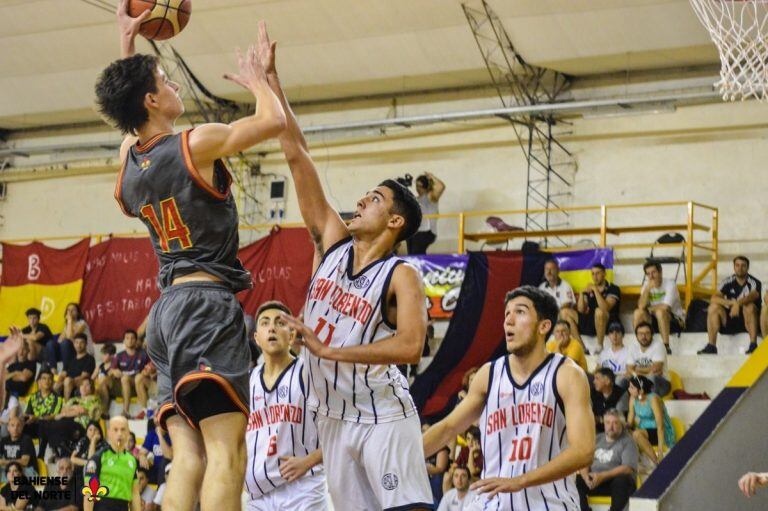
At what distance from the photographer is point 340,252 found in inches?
240

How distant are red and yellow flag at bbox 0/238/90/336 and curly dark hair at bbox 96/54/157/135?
54.1 ft

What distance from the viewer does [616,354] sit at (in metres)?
15.2

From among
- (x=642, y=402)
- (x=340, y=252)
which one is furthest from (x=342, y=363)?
(x=642, y=402)

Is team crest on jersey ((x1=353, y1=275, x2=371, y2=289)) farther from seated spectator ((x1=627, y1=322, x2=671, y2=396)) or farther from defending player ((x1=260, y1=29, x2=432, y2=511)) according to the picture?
seated spectator ((x1=627, y1=322, x2=671, y2=396))

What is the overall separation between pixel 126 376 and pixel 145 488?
3.72 meters

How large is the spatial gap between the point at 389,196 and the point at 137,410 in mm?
12903

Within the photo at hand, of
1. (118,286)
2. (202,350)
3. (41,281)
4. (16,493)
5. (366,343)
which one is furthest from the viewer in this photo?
(41,281)

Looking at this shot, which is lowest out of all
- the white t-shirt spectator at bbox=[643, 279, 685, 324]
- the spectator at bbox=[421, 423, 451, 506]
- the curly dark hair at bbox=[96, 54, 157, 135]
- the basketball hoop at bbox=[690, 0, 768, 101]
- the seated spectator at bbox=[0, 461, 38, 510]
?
the seated spectator at bbox=[0, 461, 38, 510]

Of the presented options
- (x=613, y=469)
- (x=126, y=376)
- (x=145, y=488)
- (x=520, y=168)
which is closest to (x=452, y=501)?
(x=613, y=469)

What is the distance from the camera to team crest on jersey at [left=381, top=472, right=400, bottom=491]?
578 cm

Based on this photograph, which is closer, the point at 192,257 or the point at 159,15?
the point at 192,257

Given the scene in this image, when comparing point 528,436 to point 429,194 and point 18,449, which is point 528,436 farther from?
point 429,194

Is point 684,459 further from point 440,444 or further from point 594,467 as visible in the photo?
point 594,467

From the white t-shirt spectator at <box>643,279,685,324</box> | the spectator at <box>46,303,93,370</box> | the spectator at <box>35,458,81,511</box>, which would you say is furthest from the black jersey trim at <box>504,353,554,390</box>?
the spectator at <box>46,303,93,370</box>
